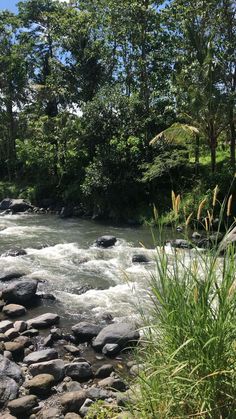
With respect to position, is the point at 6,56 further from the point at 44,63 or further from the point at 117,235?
the point at 117,235

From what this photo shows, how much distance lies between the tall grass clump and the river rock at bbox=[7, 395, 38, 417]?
3.14 m

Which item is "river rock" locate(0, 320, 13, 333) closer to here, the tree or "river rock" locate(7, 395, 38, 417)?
"river rock" locate(7, 395, 38, 417)

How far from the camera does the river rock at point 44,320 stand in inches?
356

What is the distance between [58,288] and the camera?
1135 centimetres

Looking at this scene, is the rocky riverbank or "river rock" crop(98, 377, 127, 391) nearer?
the rocky riverbank

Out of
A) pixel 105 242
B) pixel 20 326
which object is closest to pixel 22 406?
pixel 20 326

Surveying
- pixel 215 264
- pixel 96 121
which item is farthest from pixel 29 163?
pixel 215 264

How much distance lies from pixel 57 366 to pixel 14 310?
2981mm

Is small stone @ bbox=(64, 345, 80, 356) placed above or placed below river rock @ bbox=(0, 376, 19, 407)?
below

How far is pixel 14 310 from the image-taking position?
32.1ft

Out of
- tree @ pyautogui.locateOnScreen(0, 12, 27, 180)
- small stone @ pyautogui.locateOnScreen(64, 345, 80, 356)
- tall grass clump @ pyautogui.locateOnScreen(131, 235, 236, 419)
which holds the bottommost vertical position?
small stone @ pyautogui.locateOnScreen(64, 345, 80, 356)

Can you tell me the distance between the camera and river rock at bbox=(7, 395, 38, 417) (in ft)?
19.5

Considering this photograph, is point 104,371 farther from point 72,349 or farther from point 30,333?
point 30,333

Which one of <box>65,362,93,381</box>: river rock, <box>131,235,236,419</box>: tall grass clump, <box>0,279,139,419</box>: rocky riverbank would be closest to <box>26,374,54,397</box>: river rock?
<box>0,279,139,419</box>: rocky riverbank
